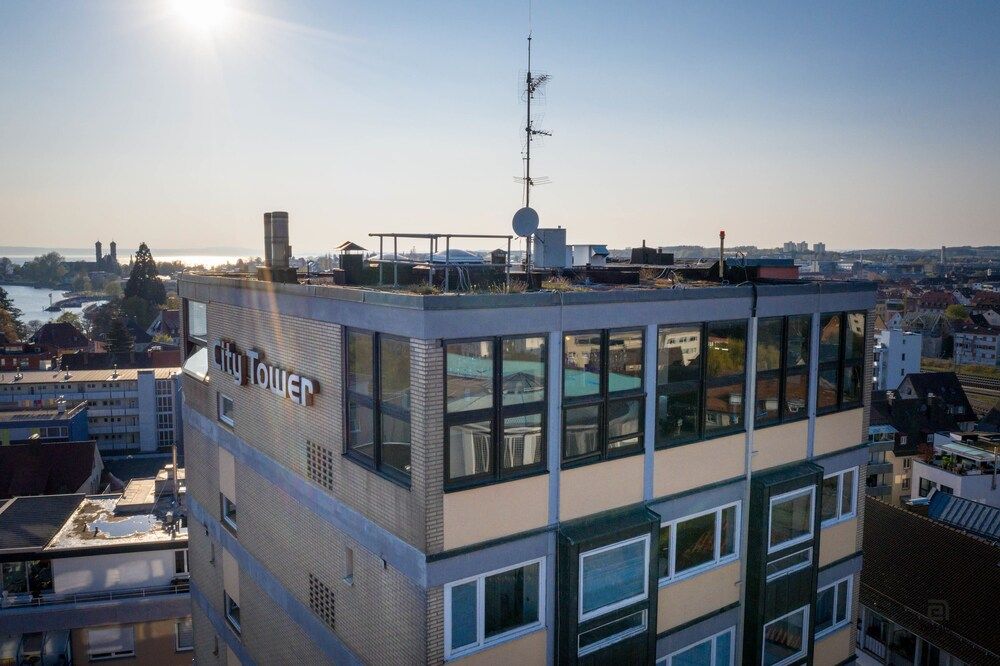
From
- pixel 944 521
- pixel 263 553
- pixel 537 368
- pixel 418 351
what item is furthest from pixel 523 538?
pixel 944 521

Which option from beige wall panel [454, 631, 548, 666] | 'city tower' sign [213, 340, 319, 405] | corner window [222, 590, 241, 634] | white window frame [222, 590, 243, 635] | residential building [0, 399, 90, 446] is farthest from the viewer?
residential building [0, 399, 90, 446]

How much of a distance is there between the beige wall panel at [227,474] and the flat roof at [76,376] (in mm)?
64843

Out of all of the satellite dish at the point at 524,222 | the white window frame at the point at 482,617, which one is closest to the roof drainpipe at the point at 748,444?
the satellite dish at the point at 524,222

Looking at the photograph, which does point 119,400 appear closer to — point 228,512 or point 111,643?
point 111,643

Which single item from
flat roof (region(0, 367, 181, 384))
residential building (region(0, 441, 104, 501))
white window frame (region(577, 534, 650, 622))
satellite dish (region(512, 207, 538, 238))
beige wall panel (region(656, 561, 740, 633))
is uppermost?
satellite dish (region(512, 207, 538, 238))

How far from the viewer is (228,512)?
704 inches

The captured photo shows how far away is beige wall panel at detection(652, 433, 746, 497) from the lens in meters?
12.8

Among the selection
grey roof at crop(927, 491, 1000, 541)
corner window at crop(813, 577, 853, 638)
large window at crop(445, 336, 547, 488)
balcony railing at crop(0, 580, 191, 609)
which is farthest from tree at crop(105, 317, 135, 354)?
large window at crop(445, 336, 547, 488)

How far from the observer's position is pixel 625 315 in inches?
470

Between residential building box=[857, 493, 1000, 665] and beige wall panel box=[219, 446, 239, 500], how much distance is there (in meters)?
23.1

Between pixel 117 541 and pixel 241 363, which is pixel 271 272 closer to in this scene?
pixel 241 363

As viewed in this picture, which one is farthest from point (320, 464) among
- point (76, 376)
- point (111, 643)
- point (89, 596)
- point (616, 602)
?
point (76, 376)

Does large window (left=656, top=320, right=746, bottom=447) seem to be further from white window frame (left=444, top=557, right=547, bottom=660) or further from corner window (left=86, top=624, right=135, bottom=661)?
corner window (left=86, top=624, right=135, bottom=661)

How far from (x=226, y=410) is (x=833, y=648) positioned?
15.3 m
